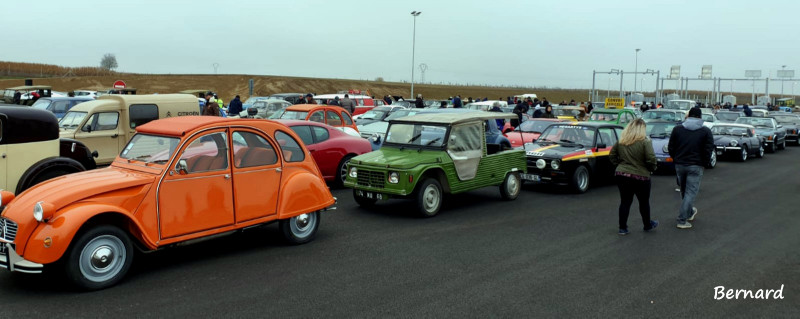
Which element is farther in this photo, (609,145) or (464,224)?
(609,145)

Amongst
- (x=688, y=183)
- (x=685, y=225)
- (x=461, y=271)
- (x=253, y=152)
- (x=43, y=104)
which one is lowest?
(x=461, y=271)

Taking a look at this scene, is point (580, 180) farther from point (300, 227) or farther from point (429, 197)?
point (300, 227)

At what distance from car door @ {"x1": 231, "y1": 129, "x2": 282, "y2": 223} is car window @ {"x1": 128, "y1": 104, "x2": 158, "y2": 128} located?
7331 millimetres

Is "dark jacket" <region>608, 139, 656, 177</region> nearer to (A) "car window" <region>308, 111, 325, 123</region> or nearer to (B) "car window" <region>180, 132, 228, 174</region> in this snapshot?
(B) "car window" <region>180, 132, 228, 174</region>

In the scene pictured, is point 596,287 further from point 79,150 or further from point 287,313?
point 79,150

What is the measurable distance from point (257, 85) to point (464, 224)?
70761mm

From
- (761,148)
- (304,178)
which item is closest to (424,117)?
(304,178)

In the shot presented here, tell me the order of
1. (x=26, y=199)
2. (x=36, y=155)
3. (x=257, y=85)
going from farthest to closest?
(x=257, y=85), (x=36, y=155), (x=26, y=199)

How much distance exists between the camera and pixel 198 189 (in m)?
6.55

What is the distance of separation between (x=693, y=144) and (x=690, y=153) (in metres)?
0.14

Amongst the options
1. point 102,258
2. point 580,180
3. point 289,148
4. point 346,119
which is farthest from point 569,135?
point 102,258

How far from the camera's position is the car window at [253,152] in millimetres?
7001

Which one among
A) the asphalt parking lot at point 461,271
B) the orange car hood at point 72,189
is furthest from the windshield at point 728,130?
the orange car hood at point 72,189

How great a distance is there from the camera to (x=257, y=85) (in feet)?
251
